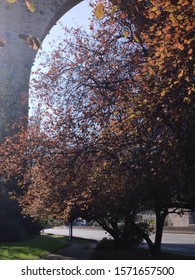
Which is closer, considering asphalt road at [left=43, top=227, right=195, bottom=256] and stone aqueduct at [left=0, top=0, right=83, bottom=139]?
asphalt road at [left=43, top=227, right=195, bottom=256]

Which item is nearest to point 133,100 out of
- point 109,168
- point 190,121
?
point 190,121

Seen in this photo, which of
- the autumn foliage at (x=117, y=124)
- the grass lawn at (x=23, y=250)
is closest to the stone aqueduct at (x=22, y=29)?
the grass lawn at (x=23, y=250)

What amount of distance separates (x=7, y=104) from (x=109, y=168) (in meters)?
9.59

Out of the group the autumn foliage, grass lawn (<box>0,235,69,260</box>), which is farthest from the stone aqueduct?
the autumn foliage

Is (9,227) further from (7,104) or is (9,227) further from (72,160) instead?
(72,160)

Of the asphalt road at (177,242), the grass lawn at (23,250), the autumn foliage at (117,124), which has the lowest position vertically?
the asphalt road at (177,242)

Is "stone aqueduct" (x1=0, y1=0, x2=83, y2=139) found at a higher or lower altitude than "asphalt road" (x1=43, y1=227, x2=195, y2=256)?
higher

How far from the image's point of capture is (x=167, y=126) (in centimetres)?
793

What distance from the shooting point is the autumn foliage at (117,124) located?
274 inches

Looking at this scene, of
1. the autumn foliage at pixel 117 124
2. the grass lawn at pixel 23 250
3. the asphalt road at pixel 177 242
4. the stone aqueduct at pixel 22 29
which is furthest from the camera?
the stone aqueduct at pixel 22 29

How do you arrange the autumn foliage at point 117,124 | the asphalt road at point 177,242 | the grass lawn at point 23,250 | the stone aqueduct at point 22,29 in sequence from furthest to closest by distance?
1. the stone aqueduct at point 22,29
2. the asphalt road at point 177,242
3. the grass lawn at point 23,250
4. the autumn foliage at point 117,124

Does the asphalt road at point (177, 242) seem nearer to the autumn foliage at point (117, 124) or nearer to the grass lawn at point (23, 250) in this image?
the grass lawn at point (23, 250)

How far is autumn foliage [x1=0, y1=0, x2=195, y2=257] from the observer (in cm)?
696

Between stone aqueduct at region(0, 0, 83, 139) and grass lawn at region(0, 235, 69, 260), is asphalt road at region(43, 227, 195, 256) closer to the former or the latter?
grass lawn at region(0, 235, 69, 260)
